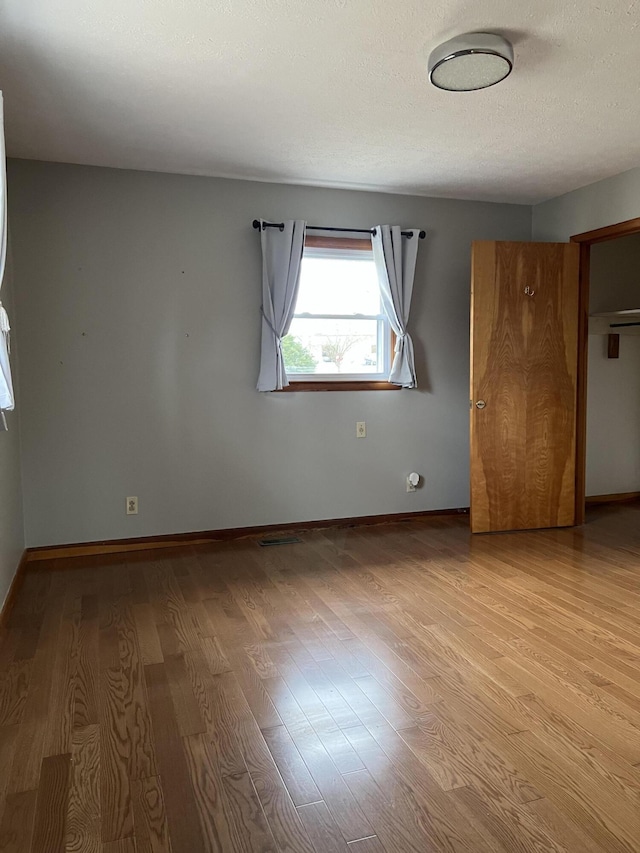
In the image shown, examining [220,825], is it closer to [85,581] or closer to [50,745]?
[50,745]

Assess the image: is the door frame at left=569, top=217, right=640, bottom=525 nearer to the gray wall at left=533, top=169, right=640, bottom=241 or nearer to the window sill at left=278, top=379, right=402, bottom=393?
the gray wall at left=533, top=169, right=640, bottom=241

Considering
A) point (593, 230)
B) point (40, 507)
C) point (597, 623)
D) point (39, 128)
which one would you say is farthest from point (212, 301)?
point (597, 623)

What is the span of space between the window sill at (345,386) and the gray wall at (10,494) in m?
1.72

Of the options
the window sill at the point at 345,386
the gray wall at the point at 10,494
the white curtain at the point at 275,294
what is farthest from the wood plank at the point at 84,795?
the window sill at the point at 345,386

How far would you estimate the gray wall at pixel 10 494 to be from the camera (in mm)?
3135

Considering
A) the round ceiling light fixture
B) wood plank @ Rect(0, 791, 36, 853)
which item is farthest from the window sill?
wood plank @ Rect(0, 791, 36, 853)

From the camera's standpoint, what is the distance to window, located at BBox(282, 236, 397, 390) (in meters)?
4.58

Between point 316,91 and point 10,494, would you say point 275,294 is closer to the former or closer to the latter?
point 316,91

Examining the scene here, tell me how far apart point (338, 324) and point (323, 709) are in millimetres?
3016

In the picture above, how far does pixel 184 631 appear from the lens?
2877 mm

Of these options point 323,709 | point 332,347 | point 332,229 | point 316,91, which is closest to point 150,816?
point 323,709

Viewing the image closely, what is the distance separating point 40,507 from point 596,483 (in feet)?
14.4

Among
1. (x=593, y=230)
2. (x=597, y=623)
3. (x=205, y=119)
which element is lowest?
(x=597, y=623)

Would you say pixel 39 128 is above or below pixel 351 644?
above
